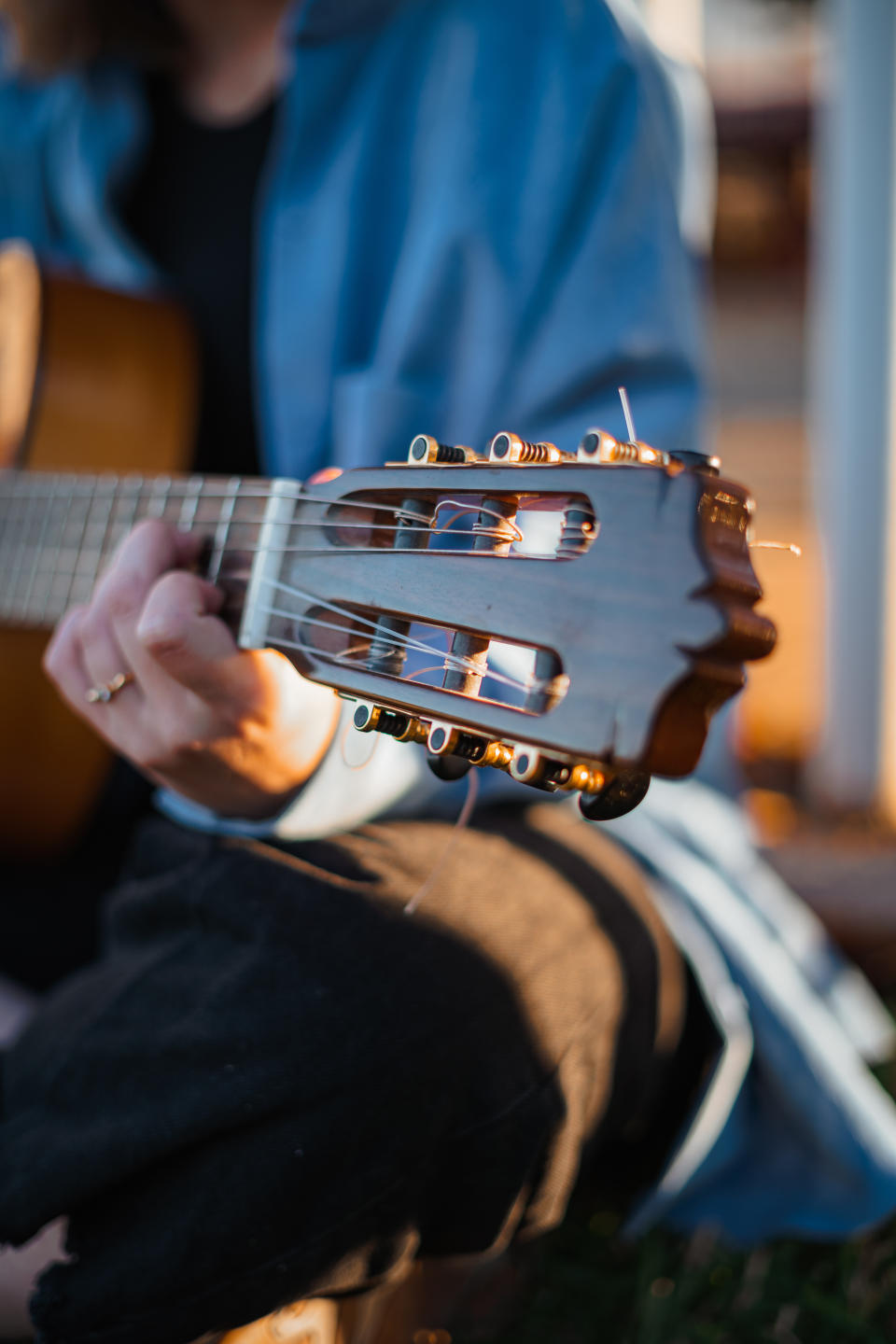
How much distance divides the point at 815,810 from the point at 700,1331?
1.47m

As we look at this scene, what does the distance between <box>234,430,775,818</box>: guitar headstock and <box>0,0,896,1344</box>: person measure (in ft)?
0.33

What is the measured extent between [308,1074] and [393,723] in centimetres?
21

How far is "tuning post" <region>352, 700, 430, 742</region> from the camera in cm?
44

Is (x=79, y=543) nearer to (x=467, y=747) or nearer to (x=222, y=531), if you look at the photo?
(x=222, y=531)

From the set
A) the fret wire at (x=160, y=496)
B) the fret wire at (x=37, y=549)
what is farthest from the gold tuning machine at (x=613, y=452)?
the fret wire at (x=37, y=549)

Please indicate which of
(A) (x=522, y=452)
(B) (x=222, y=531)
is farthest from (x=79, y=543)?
(A) (x=522, y=452)

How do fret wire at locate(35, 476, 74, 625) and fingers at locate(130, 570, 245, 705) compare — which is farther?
fret wire at locate(35, 476, 74, 625)

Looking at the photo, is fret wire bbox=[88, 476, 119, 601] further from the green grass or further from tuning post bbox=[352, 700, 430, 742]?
the green grass

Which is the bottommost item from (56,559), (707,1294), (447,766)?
(707,1294)

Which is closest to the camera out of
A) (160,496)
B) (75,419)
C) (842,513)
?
(160,496)

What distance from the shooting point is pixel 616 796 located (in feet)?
1.23

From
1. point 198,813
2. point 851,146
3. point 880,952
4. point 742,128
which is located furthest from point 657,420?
point 742,128

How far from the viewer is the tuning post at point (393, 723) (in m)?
0.44

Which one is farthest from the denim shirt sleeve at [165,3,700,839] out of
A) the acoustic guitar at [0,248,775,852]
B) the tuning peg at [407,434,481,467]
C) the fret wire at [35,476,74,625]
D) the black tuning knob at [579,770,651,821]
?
the black tuning knob at [579,770,651,821]
